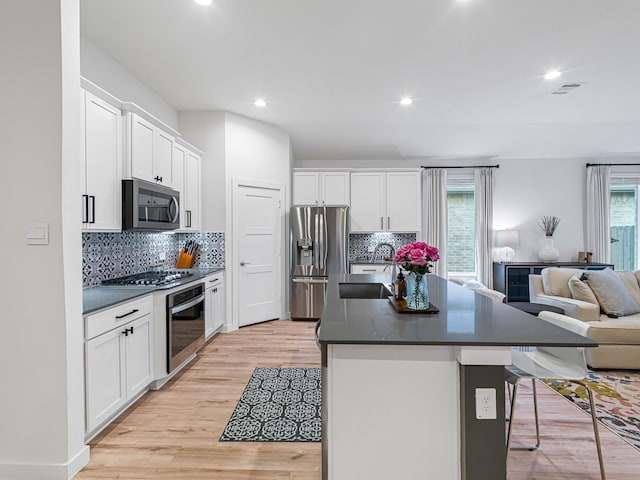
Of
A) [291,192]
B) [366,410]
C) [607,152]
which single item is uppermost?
[607,152]

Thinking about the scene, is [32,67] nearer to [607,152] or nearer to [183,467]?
[183,467]

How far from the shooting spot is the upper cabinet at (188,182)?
3.78 metres

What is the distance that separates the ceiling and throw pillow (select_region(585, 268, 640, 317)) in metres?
2.14

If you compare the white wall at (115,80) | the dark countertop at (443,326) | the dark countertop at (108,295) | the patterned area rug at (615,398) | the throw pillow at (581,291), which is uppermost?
the white wall at (115,80)

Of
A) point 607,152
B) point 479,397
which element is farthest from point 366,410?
point 607,152

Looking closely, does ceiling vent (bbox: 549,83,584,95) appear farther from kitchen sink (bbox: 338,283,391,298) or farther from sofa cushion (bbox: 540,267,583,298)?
kitchen sink (bbox: 338,283,391,298)

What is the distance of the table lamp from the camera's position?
227 inches

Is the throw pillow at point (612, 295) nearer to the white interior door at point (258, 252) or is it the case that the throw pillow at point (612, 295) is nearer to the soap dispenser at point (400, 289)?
the soap dispenser at point (400, 289)

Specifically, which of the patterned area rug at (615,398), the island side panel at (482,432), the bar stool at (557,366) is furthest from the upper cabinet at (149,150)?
the patterned area rug at (615,398)

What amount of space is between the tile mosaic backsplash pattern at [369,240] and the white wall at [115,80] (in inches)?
137

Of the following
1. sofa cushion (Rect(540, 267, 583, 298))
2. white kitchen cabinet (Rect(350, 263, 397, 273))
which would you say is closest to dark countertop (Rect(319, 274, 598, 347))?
sofa cushion (Rect(540, 267, 583, 298))

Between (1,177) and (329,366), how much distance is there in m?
1.99

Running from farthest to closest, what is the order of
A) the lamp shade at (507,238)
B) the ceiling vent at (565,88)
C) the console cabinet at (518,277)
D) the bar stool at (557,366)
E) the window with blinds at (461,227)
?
1. the window with blinds at (461,227)
2. the lamp shade at (507,238)
3. the console cabinet at (518,277)
4. the ceiling vent at (565,88)
5. the bar stool at (557,366)

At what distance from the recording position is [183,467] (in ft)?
6.10
